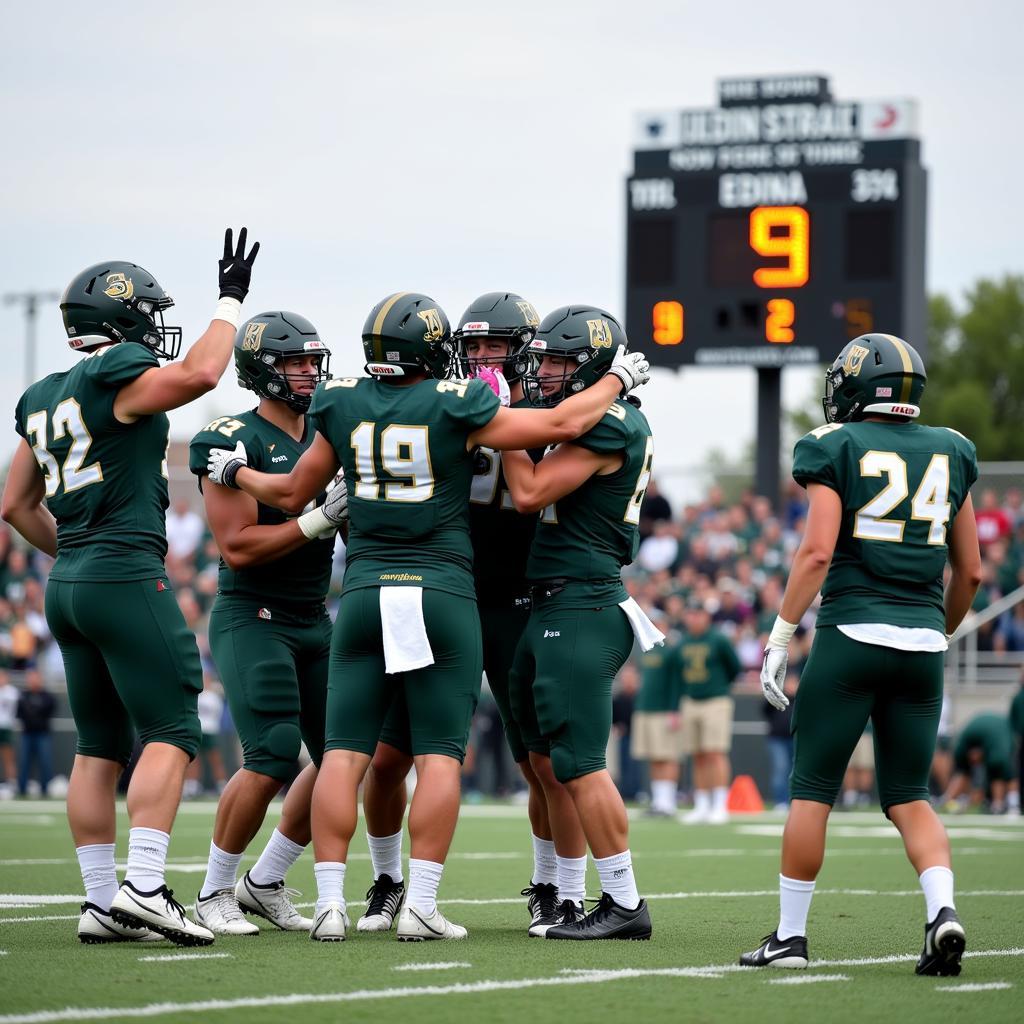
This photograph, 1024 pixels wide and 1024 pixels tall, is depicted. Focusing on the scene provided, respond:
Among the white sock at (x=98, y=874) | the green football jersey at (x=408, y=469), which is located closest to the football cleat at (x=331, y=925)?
the white sock at (x=98, y=874)

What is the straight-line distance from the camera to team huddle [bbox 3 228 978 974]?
575cm

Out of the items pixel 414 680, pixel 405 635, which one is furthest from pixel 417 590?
pixel 414 680

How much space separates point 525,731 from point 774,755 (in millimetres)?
10976

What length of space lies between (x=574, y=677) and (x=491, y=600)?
63cm

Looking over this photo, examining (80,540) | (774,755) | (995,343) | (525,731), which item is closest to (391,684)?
(525,731)

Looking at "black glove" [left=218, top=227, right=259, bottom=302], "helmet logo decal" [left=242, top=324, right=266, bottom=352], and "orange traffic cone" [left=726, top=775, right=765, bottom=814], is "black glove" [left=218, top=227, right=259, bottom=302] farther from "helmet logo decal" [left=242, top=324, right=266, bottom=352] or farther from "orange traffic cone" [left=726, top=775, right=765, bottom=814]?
→ "orange traffic cone" [left=726, top=775, right=765, bottom=814]

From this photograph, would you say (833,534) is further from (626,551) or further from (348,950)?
(348,950)

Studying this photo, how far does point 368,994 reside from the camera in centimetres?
484

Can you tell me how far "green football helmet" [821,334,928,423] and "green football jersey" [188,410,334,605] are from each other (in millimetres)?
2007

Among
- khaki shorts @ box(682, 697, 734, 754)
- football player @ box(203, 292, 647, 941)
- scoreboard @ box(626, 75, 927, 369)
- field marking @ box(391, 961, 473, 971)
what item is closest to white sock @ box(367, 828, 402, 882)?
football player @ box(203, 292, 647, 941)

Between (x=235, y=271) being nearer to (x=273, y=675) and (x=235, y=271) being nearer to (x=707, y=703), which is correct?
(x=273, y=675)

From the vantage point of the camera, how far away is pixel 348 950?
582 cm

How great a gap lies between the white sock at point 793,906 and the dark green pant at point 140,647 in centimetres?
203

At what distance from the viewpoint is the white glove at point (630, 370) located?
21.0ft
